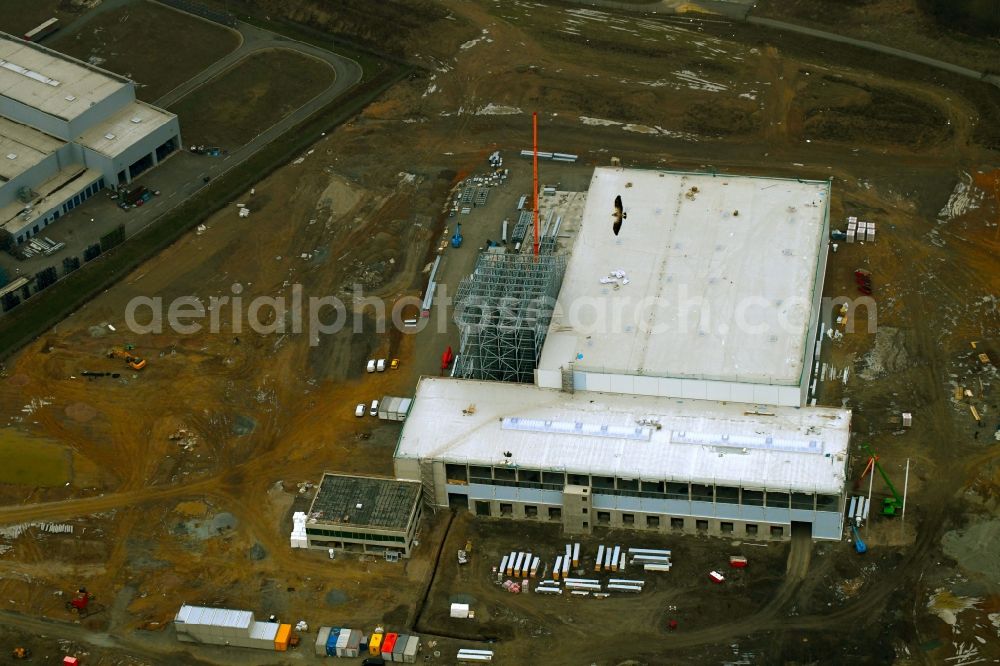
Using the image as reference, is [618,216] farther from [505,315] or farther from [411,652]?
[411,652]

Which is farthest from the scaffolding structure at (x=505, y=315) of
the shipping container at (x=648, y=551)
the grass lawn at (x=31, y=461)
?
the grass lawn at (x=31, y=461)

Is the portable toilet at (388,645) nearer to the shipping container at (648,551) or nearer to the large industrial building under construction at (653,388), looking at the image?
the large industrial building under construction at (653,388)

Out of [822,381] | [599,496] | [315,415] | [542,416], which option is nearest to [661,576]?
[599,496]

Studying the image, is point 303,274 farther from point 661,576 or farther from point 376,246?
point 661,576

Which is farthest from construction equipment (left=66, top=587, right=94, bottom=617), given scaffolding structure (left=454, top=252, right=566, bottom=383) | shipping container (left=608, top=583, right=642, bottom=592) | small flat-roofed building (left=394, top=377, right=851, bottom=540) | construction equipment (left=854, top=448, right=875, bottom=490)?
construction equipment (left=854, top=448, right=875, bottom=490)

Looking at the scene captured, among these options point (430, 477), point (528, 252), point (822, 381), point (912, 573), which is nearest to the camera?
point (912, 573)

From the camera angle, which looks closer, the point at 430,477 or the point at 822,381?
the point at 430,477
